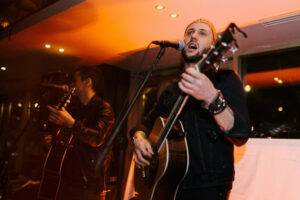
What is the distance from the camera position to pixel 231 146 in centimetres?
150

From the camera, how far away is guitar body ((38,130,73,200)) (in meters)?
2.65

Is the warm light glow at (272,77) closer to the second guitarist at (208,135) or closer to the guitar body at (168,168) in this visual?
the second guitarist at (208,135)

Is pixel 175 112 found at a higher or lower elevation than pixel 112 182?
higher

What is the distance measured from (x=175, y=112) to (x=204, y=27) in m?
0.75

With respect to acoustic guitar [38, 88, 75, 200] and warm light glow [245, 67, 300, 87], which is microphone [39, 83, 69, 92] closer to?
acoustic guitar [38, 88, 75, 200]

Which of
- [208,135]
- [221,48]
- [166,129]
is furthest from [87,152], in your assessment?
[221,48]

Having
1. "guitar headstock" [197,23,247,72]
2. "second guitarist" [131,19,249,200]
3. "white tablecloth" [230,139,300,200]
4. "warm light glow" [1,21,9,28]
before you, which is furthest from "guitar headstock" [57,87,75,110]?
"warm light glow" [1,21,9,28]

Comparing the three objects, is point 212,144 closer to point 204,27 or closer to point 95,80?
point 204,27

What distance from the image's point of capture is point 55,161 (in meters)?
2.72

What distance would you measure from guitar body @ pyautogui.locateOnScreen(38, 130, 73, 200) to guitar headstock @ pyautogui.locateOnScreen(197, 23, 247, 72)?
1918 mm

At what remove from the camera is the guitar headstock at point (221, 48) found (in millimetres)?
1197

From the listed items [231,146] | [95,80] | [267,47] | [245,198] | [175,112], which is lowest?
[245,198]

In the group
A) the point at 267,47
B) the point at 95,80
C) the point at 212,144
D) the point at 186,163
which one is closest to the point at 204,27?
the point at 212,144

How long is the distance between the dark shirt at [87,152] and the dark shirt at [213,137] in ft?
3.64
